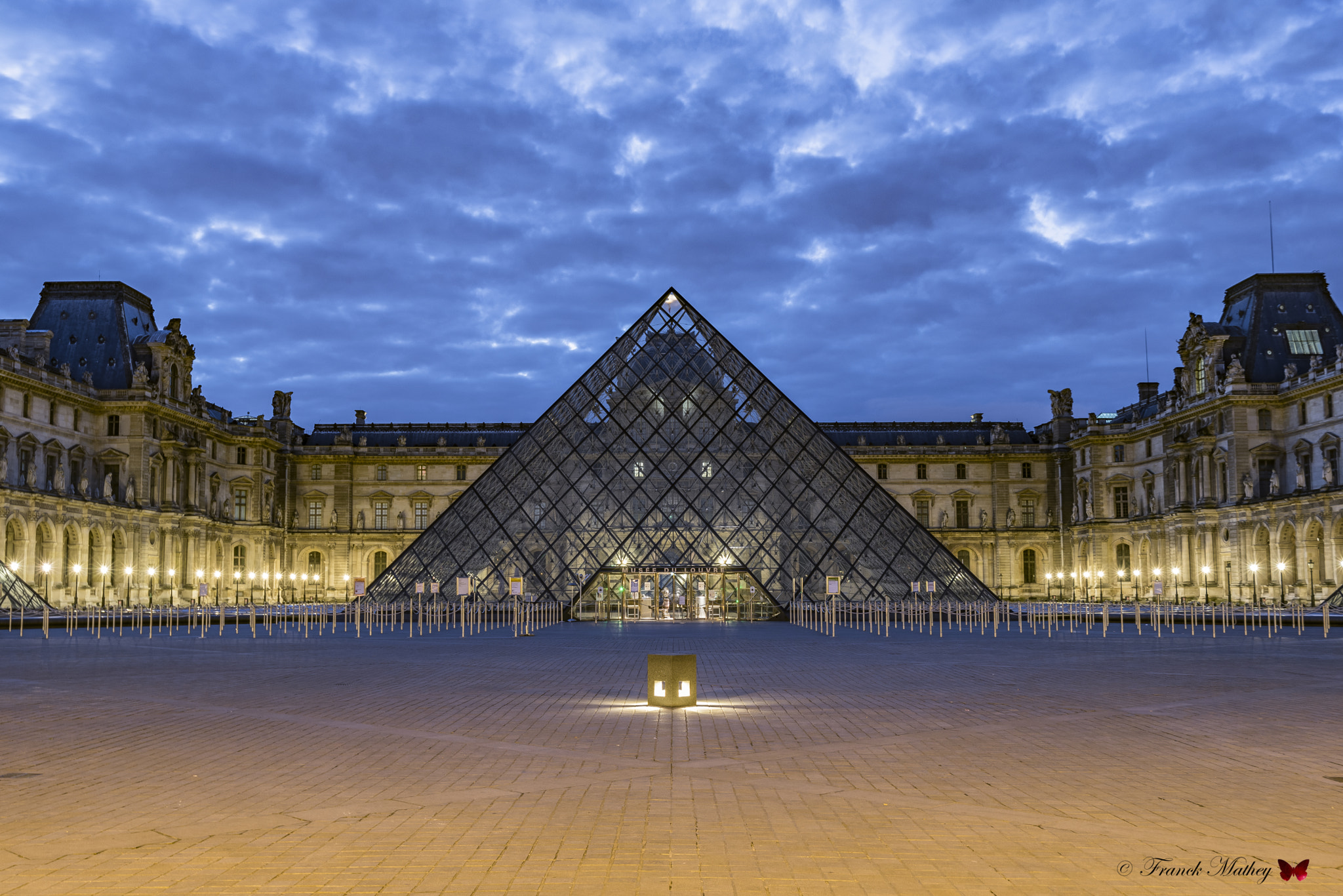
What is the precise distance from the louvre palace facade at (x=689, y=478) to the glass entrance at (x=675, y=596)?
529mm

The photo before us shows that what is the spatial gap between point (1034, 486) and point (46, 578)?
173 ft

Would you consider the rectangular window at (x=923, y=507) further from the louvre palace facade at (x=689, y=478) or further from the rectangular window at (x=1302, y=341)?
the rectangular window at (x=1302, y=341)

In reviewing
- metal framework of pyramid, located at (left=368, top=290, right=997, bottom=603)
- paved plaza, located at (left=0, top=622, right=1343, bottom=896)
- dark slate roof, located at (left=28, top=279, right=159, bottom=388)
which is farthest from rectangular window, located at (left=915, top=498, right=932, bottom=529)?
paved plaza, located at (left=0, top=622, right=1343, bottom=896)

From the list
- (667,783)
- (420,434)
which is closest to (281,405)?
(420,434)

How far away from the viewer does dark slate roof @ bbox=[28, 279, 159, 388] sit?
52.8m

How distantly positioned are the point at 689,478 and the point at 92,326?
109 ft

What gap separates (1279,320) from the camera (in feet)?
174

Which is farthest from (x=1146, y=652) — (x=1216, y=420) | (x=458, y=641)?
(x=1216, y=420)

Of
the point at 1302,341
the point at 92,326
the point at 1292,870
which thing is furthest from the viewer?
the point at 92,326

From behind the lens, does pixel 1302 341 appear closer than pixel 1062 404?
Yes

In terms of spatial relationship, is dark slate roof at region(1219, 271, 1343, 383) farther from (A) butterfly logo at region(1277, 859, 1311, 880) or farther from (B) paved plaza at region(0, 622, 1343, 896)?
(A) butterfly logo at region(1277, 859, 1311, 880)

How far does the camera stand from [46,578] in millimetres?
44000

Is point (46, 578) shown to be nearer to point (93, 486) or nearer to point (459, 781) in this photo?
point (93, 486)

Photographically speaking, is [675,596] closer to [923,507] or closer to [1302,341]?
[1302,341]
